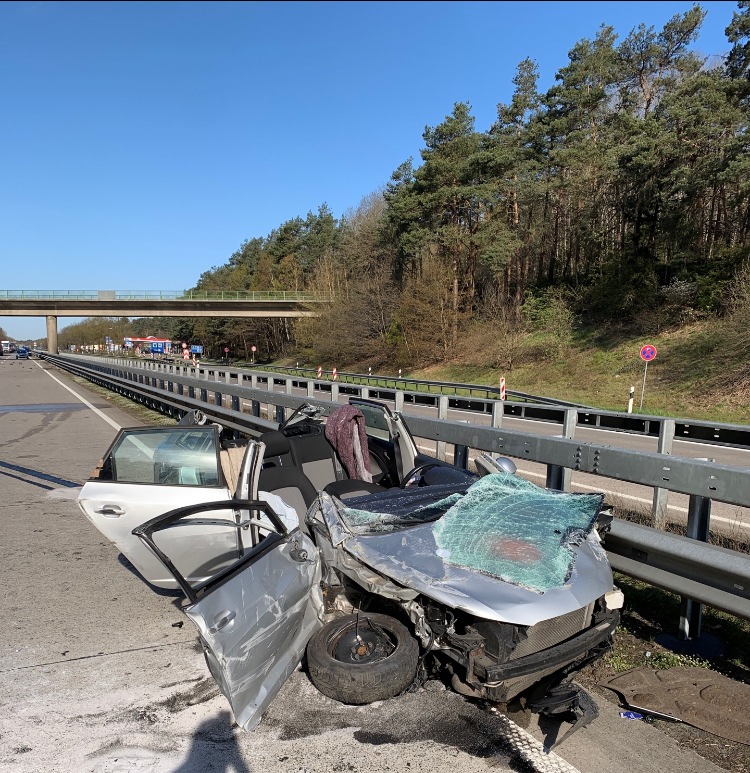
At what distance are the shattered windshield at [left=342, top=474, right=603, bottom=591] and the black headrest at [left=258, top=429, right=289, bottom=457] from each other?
135 cm

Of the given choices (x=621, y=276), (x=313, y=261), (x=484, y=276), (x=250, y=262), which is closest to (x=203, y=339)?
(x=250, y=262)

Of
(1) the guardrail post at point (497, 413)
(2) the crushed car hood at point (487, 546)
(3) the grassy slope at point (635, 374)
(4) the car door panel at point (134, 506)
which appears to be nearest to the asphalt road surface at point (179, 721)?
(4) the car door panel at point (134, 506)

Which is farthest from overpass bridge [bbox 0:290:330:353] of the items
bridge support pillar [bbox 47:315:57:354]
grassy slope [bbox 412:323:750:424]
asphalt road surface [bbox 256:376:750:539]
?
asphalt road surface [bbox 256:376:750:539]

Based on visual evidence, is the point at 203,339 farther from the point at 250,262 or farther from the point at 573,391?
the point at 573,391

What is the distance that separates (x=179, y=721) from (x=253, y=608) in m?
0.89

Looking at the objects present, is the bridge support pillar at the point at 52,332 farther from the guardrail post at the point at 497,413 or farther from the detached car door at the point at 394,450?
the detached car door at the point at 394,450

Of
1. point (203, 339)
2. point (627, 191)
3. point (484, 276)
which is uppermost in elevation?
point (627, 191)

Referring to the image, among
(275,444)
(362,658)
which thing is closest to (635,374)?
(275,444)

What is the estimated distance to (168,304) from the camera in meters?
68.6

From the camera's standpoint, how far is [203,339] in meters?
117

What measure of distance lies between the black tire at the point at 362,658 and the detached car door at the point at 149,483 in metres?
1.21

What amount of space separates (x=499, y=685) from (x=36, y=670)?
8.62 feet

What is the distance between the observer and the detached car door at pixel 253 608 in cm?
251

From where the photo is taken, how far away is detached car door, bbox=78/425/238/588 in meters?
4.13
